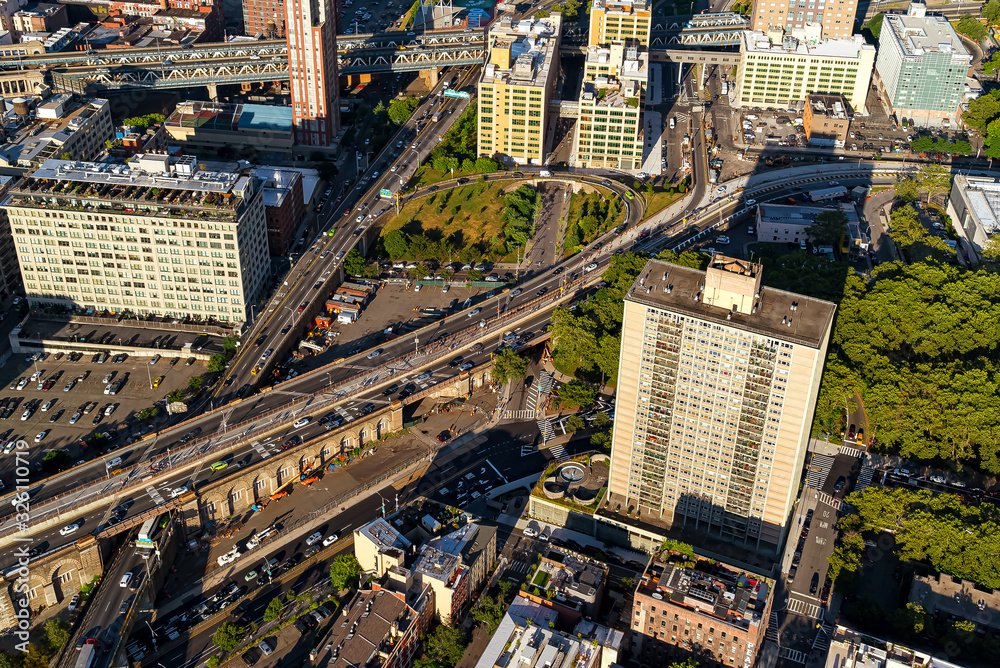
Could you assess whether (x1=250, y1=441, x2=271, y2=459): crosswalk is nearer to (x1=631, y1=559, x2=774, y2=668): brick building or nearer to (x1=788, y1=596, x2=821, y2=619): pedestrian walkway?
(x1=631, y1=559, x2=774, y2=668): brick building

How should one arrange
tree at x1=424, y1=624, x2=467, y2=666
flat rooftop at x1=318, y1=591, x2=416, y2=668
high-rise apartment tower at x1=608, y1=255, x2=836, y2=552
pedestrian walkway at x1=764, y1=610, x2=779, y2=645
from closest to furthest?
flat rooftop at x1=318, y1=591, x2=416, y2=668 → high-rise apartment tower at x1=608, y1=255, x2=836, y2=552 → tree at x1=424, y1=624, x2=467, y2=666 → pedestrian walkway at x1=764, y1=610, x2=779, y2=645

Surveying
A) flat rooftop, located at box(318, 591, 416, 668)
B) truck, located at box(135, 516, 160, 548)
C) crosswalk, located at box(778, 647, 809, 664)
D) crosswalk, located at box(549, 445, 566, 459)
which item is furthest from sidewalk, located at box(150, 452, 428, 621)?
crosswalk, located at box(778, 647, 809, 664)

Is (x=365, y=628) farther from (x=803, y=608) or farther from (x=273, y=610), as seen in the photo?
(x=803, y=608)

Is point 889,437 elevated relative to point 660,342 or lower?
→ lower

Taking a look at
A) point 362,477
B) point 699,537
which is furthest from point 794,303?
point 362,477

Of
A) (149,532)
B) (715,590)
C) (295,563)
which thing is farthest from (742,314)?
(149,532)

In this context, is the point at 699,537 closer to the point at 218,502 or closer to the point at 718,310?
the point at 718,310

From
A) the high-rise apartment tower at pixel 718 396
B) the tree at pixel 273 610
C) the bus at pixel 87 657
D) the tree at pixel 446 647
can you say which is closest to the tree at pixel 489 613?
the tree at pixel 446 647
